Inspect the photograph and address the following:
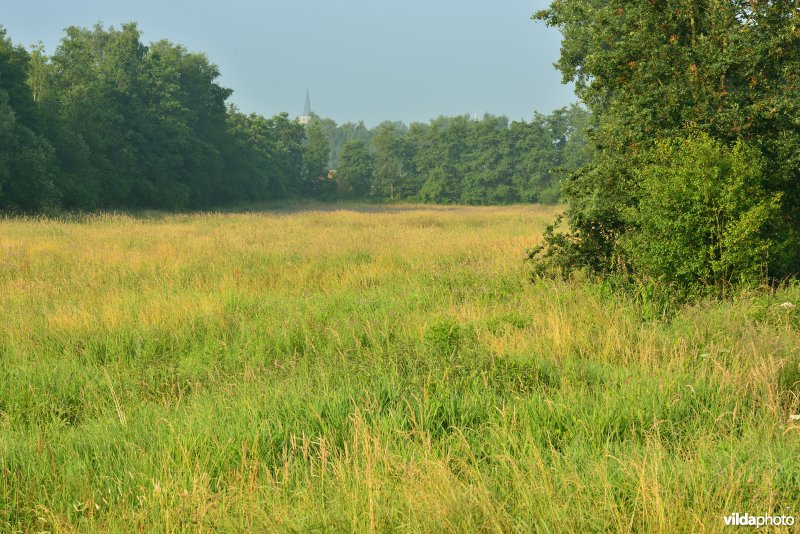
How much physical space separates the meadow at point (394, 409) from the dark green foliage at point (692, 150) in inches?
34.1

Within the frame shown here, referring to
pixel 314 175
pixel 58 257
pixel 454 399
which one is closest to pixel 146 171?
pixel 58 257

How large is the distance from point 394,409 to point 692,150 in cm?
631

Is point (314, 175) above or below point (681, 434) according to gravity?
above

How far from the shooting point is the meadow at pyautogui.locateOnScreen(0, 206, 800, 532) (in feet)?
9.99

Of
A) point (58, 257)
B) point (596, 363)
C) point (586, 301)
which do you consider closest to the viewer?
point (596, 363)

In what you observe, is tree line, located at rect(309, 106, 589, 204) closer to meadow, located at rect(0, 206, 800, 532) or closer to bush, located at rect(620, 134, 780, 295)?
bush, located at rect(620, 134, 780, 295)

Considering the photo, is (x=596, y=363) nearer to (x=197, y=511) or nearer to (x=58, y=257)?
(x=197, y=511)

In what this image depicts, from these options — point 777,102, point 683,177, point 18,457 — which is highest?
point 777,102

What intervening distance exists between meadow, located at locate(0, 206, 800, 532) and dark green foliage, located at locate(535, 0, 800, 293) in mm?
866

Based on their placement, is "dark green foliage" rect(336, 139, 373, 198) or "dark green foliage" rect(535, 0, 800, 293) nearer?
"dark green foliage" rect(535, 0, 800, 293)

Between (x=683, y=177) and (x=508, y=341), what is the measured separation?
3.78 meters

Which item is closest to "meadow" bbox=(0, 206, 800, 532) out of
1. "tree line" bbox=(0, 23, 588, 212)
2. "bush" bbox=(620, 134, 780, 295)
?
"bush" bbox=(620, 134, 780, 295)

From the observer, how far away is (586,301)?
8.22 metres

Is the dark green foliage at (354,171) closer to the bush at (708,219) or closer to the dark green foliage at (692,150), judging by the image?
the dark green foliage at (692,150)
